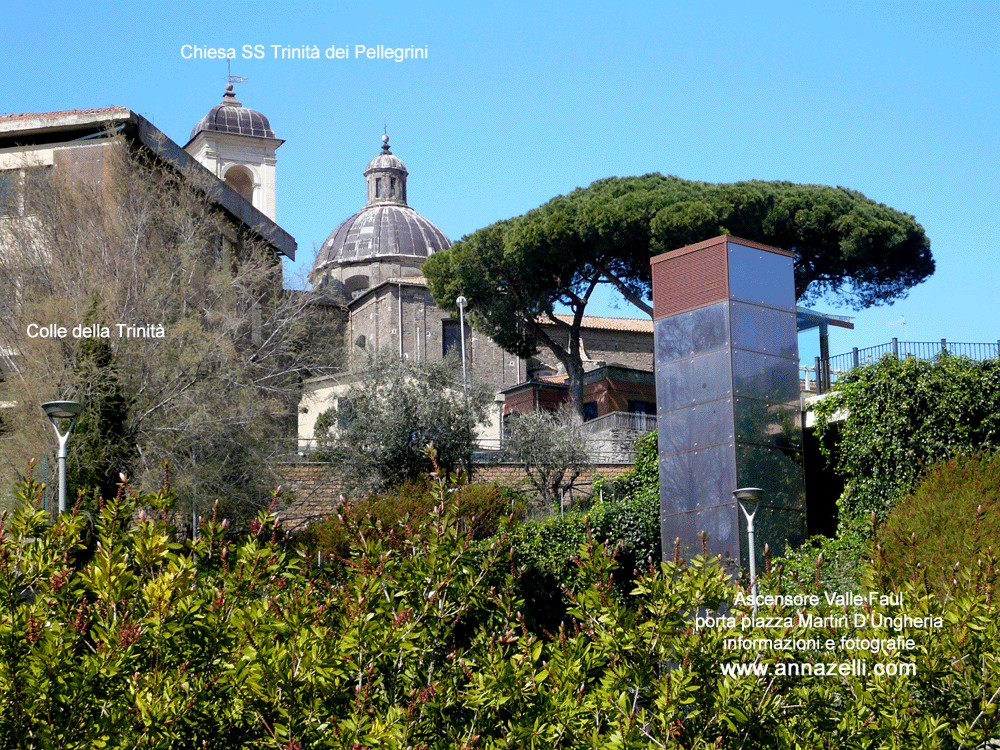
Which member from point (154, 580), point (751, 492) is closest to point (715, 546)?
point (751, 492)

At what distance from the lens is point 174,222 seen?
24266 mm

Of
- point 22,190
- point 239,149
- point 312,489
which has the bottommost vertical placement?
point 312,489

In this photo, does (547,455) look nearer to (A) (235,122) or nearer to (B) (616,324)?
(B) (616,324)

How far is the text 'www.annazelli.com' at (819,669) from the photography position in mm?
5395

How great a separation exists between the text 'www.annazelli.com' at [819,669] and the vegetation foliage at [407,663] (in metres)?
0.02

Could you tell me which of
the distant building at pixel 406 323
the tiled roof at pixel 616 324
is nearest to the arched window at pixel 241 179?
the distant building at pixel 406 323

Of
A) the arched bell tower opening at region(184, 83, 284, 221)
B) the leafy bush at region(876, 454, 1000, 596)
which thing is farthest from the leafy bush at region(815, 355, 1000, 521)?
the arched bell tower opening at region(184, 83, 284, 221)

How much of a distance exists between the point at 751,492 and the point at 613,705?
Result: 9.76m

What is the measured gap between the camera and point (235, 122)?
47.5 metres

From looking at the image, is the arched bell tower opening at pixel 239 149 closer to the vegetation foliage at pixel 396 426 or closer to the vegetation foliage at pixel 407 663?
the vegetation foliage at pixel 396 426

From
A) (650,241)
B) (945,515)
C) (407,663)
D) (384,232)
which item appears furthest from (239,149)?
(407,663)

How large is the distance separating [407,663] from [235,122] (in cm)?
4472

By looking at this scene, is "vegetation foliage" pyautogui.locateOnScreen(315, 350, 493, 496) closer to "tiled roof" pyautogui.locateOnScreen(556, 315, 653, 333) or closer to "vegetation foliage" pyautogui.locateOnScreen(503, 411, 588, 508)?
"vegetation foliage" pyautogui.locateOnScreen(503, 411, 588, 508)

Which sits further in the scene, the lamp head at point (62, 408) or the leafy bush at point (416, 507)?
the leafy bush at point (416, 507)
